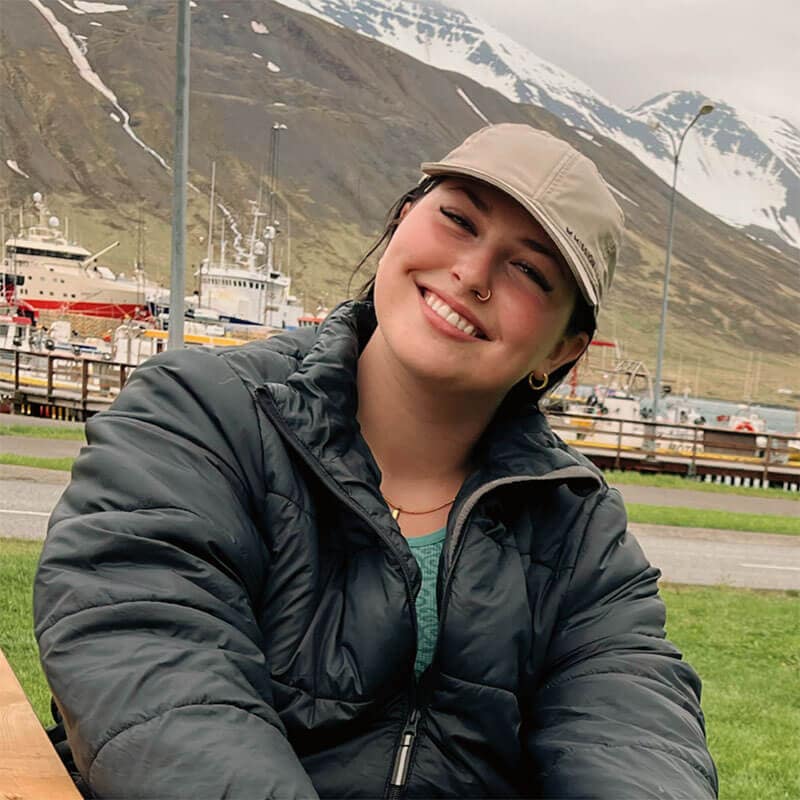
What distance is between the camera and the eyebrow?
5.09 ft

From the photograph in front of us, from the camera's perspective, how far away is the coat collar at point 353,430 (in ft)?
4.95

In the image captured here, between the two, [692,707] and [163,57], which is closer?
[692,707]

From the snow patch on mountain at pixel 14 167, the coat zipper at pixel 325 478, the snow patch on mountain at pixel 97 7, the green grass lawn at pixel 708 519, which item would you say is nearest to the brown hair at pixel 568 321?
the coat zipper at pixel 325 478

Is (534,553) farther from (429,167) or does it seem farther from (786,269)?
(786,269)

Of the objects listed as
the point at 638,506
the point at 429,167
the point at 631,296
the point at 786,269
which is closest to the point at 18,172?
the point at 631,296

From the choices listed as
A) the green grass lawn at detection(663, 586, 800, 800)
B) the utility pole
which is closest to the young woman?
the green grass lawn at detection(663, 586, 800, 800)

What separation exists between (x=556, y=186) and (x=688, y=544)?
10.1 metres

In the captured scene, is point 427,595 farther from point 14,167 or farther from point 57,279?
point 14,167

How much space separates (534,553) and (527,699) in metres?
0.22

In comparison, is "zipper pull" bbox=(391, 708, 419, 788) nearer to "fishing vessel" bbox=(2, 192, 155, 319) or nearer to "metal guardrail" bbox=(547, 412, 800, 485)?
"metal guardrail" bbox=(547, 412, 800, 485)

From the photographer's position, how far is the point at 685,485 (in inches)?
682

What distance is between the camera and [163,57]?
179 metres

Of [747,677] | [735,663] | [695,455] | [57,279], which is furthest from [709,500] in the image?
[57,279]

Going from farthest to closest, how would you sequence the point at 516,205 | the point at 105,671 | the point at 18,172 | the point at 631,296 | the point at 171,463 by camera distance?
1. the point at 631,296
2. the point at 18,172
3. the point at 516,205
4. the point at 171,463
5. the point at 105,671
